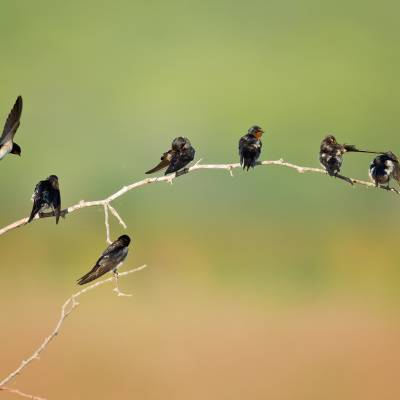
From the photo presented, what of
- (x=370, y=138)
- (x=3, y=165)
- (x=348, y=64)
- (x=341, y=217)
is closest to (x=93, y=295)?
(x=341, y=217)

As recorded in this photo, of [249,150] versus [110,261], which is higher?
[249,150]

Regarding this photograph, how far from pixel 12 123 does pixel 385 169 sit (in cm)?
404

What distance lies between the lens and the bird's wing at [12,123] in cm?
789

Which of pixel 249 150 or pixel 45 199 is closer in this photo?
pixel 45 199

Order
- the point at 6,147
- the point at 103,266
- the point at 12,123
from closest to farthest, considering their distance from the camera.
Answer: the point at 12,123, the point at 6,147, the point at 103,266

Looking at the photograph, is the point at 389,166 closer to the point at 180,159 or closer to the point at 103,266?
the point at 180,159

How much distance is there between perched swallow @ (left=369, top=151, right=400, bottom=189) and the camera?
36.1ft

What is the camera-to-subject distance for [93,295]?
23969 mm

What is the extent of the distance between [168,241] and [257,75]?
22.4 meters

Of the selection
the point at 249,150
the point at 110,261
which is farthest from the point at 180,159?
the point at 110,261

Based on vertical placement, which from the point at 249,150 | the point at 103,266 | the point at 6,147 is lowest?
the point at 103,266

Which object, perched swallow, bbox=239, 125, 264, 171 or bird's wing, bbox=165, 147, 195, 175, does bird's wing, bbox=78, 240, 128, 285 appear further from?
perched swallow, bbox=239, 125, 264, 171

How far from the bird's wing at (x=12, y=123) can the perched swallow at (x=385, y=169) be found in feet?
12.6

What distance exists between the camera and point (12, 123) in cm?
809
